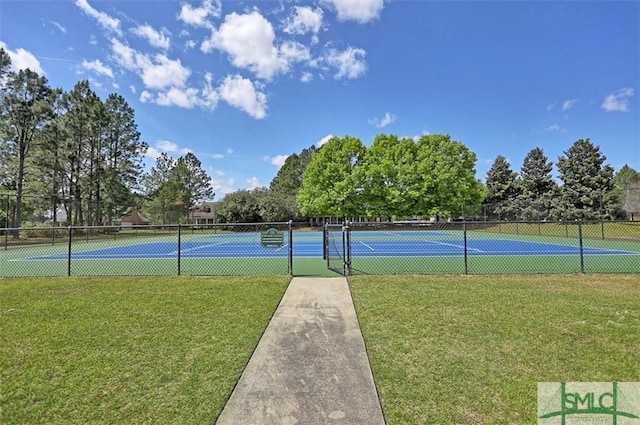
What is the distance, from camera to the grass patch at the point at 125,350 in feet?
8.14

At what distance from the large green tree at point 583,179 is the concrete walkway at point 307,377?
3481cm

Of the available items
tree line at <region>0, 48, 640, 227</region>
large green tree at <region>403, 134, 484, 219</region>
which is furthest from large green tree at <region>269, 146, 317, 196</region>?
large green tree at <region>403, 134, 484, 219</region>

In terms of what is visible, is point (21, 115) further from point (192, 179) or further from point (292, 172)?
point (292, 172)

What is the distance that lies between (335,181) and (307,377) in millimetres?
36090

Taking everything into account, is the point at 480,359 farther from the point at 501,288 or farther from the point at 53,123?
the point at 53,123

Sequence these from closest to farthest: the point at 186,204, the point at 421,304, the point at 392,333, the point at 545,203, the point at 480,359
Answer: the point at 480,359
the point at 392,333
the point at 421,304
the point at 545,203
the point at 186,204

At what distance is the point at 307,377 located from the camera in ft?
9.75

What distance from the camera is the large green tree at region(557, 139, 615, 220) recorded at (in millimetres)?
30609

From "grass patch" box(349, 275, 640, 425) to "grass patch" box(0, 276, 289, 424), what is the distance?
1461 millimetres

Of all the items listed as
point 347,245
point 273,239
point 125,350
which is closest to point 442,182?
point 347,245

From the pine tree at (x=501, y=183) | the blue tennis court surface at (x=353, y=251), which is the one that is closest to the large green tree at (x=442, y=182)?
the pine tree at (x=501, y=183)

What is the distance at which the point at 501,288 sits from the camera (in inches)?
245

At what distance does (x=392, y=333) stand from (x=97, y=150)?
126ft

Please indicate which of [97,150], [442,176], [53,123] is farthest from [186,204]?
[442,176]
